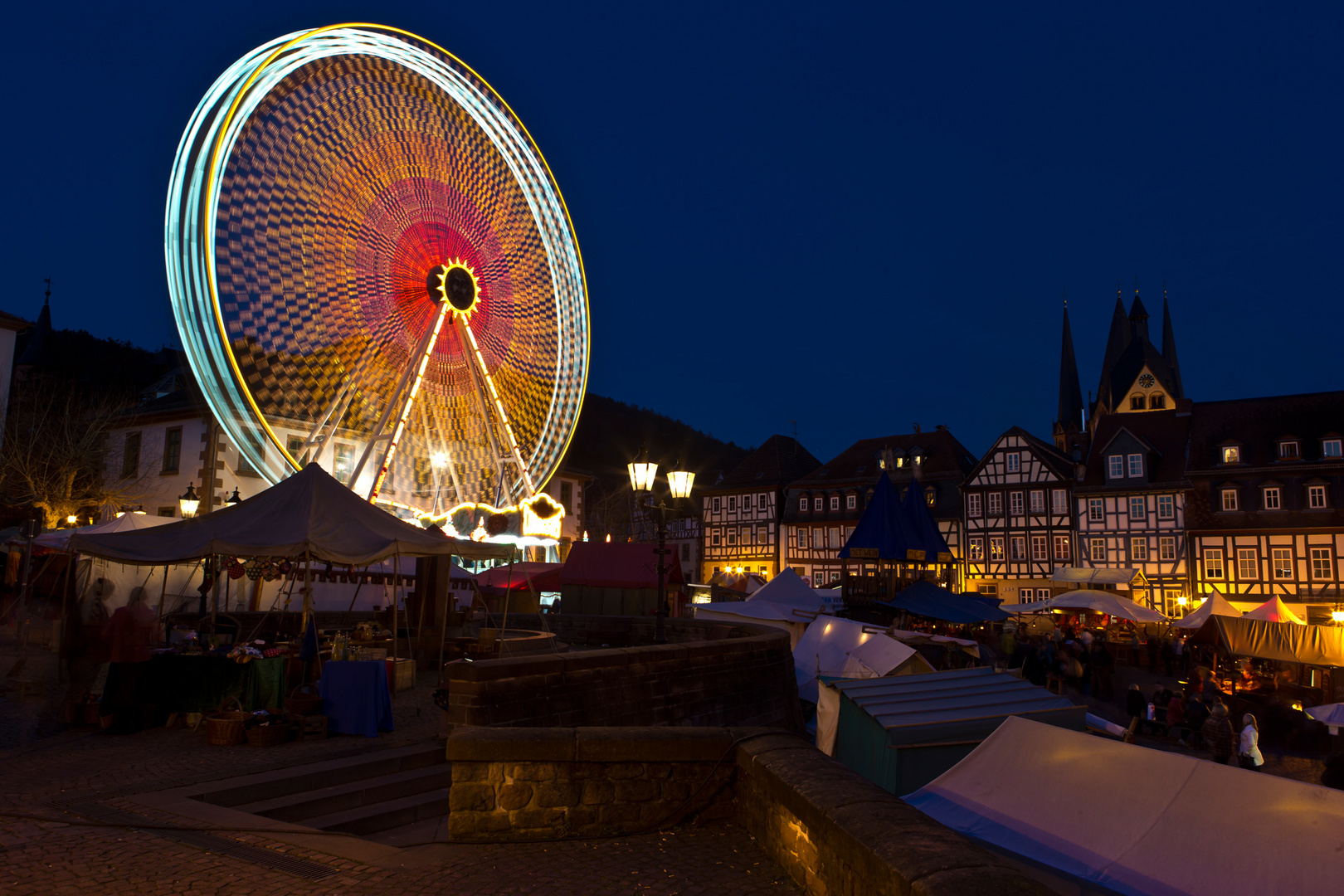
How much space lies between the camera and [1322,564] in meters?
35.8

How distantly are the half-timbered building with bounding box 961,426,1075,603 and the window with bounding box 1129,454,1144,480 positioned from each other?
8.54 feet

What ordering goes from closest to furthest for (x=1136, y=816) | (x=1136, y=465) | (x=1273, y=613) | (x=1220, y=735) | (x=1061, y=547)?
(x=1136, y=816)
(x=1220, y=735)
(x=1273, y=613)
(x=1136, y=465)
(x=1061, y=547)

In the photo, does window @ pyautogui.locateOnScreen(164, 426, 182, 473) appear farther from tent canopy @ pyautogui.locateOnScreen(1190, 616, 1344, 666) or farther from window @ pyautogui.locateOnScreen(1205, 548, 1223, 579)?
window @ pyautogui.locateOnScreen(1205, 548, 1223, 579)

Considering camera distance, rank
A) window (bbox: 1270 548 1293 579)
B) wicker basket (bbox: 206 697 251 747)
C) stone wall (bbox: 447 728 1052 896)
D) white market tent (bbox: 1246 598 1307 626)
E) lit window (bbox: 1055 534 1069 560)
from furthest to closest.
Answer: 1. lit window (bbox: 1055 534 1069 560)
2. window (bbox: 1270 548 1293 579)
3. white market tent (bbox: 1246 598 1307 626)
4. wicker basket (bbox: 206 697 251 747)
5. stone wall (bbox: 447 728 1052 896)

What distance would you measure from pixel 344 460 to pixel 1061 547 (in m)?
31.3

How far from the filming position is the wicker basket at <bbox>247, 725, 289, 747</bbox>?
337 inches

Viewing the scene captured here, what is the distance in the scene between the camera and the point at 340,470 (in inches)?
1226

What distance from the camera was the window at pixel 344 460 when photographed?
31.1 m

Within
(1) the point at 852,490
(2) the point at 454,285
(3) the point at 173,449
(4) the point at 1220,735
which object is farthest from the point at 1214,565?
(3) the point at 173,449

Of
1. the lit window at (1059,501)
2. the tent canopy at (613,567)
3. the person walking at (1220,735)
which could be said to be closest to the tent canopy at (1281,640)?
the person walking at (1220,735)

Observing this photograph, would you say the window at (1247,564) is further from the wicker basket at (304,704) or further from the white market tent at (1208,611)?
the wicker basket at (304,704)

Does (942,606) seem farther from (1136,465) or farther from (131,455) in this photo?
(131,455)

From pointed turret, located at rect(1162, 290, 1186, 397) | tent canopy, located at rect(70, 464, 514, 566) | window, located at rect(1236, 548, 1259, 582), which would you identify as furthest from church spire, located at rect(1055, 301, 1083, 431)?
tent canopy, located at rect(70, 464, 514, 566)

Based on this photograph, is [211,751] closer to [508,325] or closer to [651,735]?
[651,735]
